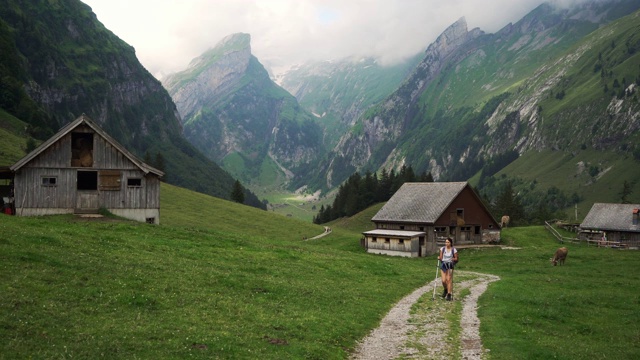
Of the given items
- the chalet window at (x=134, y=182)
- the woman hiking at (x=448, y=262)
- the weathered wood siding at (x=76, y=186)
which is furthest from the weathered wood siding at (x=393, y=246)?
the woman hiking at (x=448, y=262)

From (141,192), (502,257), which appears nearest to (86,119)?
(141,192)

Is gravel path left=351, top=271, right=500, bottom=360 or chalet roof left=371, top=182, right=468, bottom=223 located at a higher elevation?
chalet roof left=371, top=182, right=468, bottom=223

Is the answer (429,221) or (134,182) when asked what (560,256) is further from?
(134,182)

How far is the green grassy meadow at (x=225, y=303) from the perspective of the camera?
1689cm

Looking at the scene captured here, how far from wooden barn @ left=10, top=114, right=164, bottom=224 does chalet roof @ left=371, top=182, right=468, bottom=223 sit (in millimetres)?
40691

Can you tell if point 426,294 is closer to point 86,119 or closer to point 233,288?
point 233,288

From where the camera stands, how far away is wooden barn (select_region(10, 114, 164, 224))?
5178cm

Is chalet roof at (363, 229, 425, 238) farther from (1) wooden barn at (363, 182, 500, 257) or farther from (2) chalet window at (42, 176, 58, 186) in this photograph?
(2) chalet window at (42, 176, 58, 186)

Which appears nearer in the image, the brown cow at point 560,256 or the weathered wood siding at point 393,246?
the brown cow at point 560,256

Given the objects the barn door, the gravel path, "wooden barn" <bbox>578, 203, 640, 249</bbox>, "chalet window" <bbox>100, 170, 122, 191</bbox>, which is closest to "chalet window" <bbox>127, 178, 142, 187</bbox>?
"chalet window" <bbox>100, 170, 122, 191</bbox>

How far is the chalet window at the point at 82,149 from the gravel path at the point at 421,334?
38069 mm

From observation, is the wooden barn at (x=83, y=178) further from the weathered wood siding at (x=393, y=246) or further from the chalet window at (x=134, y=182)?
the weathered wood siding at (x=393, y=246)

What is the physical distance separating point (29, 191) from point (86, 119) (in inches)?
373

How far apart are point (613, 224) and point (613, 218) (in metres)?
1.30
